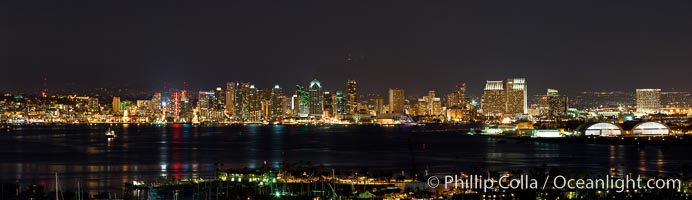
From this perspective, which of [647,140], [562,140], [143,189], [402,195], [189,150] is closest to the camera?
[402,195]

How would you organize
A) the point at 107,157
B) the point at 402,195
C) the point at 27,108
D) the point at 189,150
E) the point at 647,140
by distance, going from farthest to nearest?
the point at 27,108
the point at 647,140
the point at 189,150
the point at 107,157
the point at 402,195

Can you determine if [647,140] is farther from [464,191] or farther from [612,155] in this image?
[464,191]

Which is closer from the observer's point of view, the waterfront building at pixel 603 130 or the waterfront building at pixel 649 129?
the waterfront building at pixel 603 130

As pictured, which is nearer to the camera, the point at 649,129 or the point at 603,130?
the point at 603,130

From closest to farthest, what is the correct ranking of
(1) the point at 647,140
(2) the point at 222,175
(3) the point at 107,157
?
1. (2) the point at 222,175
2. (3) the point at 107,157
3. (1) the point at 647,140

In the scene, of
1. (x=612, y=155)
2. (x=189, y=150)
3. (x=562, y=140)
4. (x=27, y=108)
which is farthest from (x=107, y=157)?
(x=27, y=108)

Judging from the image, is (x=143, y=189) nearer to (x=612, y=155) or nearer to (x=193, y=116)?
(x=612, y=155)

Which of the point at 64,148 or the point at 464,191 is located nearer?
the point at 464,191

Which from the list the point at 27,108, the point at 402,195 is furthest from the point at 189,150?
the point at 27,108

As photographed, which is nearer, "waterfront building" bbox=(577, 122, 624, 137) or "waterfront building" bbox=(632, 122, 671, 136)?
"waterfront building" bbox=(577, 122, 624, 137)
